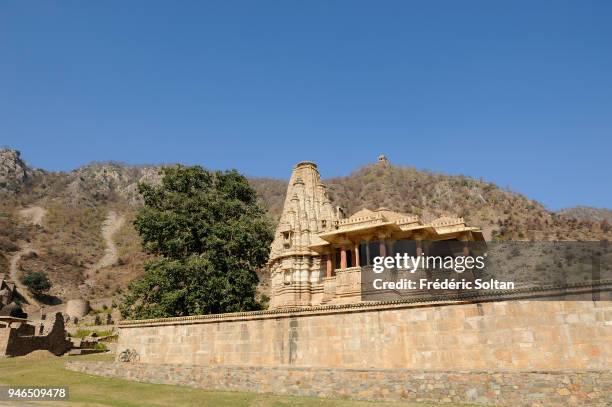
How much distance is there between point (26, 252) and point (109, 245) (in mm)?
15769

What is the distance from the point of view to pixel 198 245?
28656 mm

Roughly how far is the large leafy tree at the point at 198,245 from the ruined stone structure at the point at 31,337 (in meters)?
5.83

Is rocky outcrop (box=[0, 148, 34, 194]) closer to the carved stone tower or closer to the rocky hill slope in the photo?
the rocky hill slope

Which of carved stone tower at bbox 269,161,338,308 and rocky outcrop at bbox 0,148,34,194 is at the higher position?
rocky outcrop at bbox 0,148,34,194

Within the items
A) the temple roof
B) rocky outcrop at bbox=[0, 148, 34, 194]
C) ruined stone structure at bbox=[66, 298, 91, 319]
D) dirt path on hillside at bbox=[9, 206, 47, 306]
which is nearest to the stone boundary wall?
the temple roof

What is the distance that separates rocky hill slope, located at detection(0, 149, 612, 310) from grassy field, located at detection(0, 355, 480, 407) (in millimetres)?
50672

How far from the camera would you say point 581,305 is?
12617mm

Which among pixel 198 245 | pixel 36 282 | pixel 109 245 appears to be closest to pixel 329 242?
pixel 198 245

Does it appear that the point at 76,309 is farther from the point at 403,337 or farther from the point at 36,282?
the point at 403,337

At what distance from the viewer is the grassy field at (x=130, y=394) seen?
12.7 meters

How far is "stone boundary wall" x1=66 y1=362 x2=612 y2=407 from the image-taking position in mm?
11141

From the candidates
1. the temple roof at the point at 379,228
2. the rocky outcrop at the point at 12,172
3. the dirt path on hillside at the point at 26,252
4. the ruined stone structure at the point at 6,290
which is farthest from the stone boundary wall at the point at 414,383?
the rocky outcrop at the point at 12,172

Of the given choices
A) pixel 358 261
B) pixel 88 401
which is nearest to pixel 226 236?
pixel 358 261

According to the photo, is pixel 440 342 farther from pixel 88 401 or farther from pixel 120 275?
pixel 120 275
